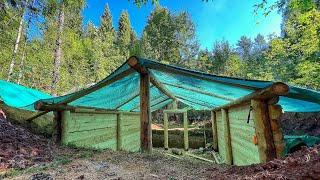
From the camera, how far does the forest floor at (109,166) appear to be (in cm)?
160

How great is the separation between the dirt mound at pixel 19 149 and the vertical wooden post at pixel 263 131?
302 centimetres

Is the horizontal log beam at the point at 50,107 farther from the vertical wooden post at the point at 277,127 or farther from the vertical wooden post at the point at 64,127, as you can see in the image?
the vertical wooden post at the point at 277,127

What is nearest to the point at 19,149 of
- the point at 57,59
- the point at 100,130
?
the point at 100,130

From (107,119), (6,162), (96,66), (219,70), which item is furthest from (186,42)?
(6,162)

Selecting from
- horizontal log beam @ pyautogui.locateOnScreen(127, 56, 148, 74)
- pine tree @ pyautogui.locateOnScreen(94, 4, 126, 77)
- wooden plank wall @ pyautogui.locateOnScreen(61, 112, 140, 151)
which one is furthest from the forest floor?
pine tree @ pyautogui.locateOnScreen(94, 4, 126, 77)

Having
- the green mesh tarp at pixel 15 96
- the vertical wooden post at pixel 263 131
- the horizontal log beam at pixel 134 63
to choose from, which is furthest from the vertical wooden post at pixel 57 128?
the vertical wooden post at pixel 263 131

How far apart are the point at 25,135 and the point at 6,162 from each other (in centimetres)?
126

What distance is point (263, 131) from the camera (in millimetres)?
2488

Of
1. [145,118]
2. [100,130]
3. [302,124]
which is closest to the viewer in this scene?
[145,118]

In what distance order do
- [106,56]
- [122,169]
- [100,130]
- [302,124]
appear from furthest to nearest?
1. [106,56]
2. [302,124]
3. [100,130]
4. [122,169]

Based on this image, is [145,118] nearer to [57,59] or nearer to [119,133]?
[119,133]

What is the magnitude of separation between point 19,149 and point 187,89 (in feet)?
10.9

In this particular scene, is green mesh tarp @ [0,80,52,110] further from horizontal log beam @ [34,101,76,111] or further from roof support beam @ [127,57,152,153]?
roof support beam @ [127,57,152,153]

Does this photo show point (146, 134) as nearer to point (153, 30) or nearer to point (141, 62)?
point (141, 62)
